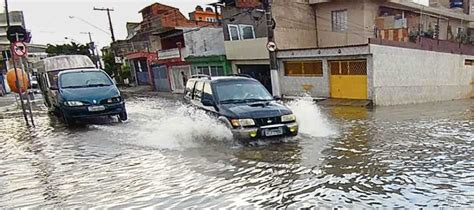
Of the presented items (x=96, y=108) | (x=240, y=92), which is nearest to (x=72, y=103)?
(x=96, y=108)

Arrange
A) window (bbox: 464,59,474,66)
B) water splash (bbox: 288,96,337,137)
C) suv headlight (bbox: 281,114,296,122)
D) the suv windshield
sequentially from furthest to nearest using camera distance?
window (bbox: 464,59,474,66) → water splash (bbox: 288,96,337,137) → the suv windshield → suv headlight (bbox: 281,114,296,122)

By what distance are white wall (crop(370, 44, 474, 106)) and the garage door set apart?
2.47ft

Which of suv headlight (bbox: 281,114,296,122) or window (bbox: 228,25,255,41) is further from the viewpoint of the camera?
window (bbox: 228,25,255,41)

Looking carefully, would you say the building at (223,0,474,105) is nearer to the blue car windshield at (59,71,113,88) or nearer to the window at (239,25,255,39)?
the window at (239,25,255,39)

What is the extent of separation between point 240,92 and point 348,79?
372 inches

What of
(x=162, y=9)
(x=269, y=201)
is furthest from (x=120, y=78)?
(x=269, y=201)

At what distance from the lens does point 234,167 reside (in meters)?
6.32

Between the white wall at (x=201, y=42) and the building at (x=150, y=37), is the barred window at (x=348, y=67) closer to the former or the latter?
the white wall at (x=201, y=42)

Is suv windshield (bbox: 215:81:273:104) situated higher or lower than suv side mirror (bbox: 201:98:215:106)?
higher

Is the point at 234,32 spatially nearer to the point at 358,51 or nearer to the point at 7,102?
the point at 358,51

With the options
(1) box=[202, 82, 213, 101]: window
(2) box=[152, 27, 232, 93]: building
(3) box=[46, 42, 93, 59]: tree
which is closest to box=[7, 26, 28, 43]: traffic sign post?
(1) box=[202, 82, 213, 101]: window

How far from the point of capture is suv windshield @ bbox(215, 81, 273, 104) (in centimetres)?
868

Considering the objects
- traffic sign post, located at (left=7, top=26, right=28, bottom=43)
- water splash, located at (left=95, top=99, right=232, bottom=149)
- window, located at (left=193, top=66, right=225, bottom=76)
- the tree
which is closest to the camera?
water splash, located at (left=95, top=99, right=232, bottom=149)

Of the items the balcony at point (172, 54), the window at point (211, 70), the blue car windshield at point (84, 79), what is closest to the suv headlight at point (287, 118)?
the blue car windshield at point (84, 79)
